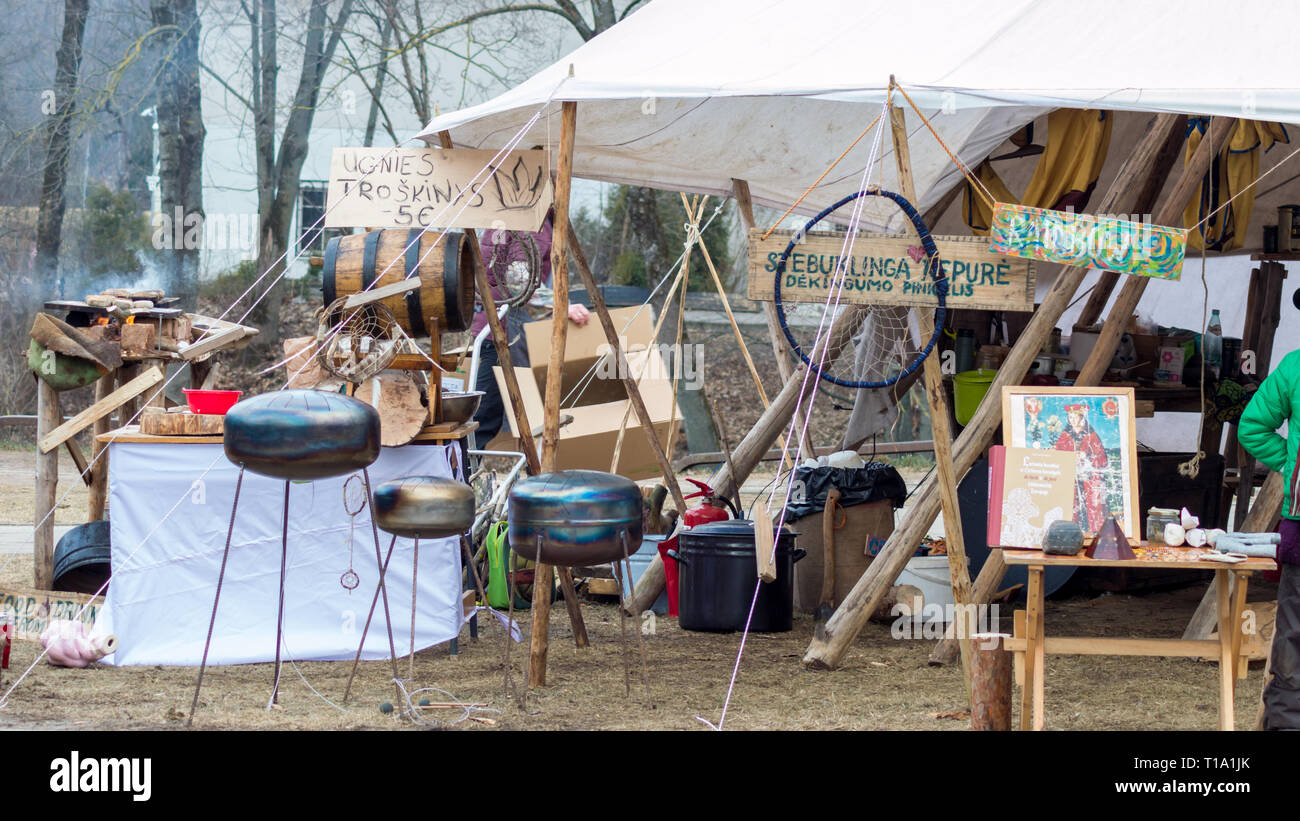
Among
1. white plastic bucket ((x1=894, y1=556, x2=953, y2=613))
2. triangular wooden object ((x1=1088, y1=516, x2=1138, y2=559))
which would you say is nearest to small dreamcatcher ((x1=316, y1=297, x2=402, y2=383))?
triangular wooden object ((x1=1088, y1=516, x2=1138, y2=559))

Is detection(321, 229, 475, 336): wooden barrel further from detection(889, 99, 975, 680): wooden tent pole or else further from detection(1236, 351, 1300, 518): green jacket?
detection(1236, 351, 1300, 518): green jacket

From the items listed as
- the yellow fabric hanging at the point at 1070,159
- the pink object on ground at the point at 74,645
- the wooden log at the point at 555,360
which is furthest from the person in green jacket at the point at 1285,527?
the pink object on ground at the point at 74,645

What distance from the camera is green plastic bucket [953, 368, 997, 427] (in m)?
7.73

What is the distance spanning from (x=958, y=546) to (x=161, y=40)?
53.3ft

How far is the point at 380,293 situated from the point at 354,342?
10.3 inches

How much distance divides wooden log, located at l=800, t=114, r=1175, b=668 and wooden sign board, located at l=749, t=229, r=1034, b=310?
2.77 ft

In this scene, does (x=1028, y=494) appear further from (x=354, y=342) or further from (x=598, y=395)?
(x=598, y=395)

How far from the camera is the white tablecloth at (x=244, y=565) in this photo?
5.79 meters

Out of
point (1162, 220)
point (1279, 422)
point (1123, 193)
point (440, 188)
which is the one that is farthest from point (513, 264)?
point (1279, 422)

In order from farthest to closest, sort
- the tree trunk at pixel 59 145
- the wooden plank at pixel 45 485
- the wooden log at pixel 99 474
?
the tree trunk at pixel 59 145
the wooden log at pixel 99 474
the wooden plank at pixel 45 485

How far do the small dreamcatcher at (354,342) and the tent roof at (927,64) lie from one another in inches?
36.5

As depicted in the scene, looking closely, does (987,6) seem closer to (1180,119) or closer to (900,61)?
(900,61)

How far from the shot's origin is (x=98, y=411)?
21.3 ft

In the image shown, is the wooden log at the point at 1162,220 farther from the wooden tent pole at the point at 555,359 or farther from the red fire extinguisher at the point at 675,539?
the wooden tent pole at the point at 555,359
